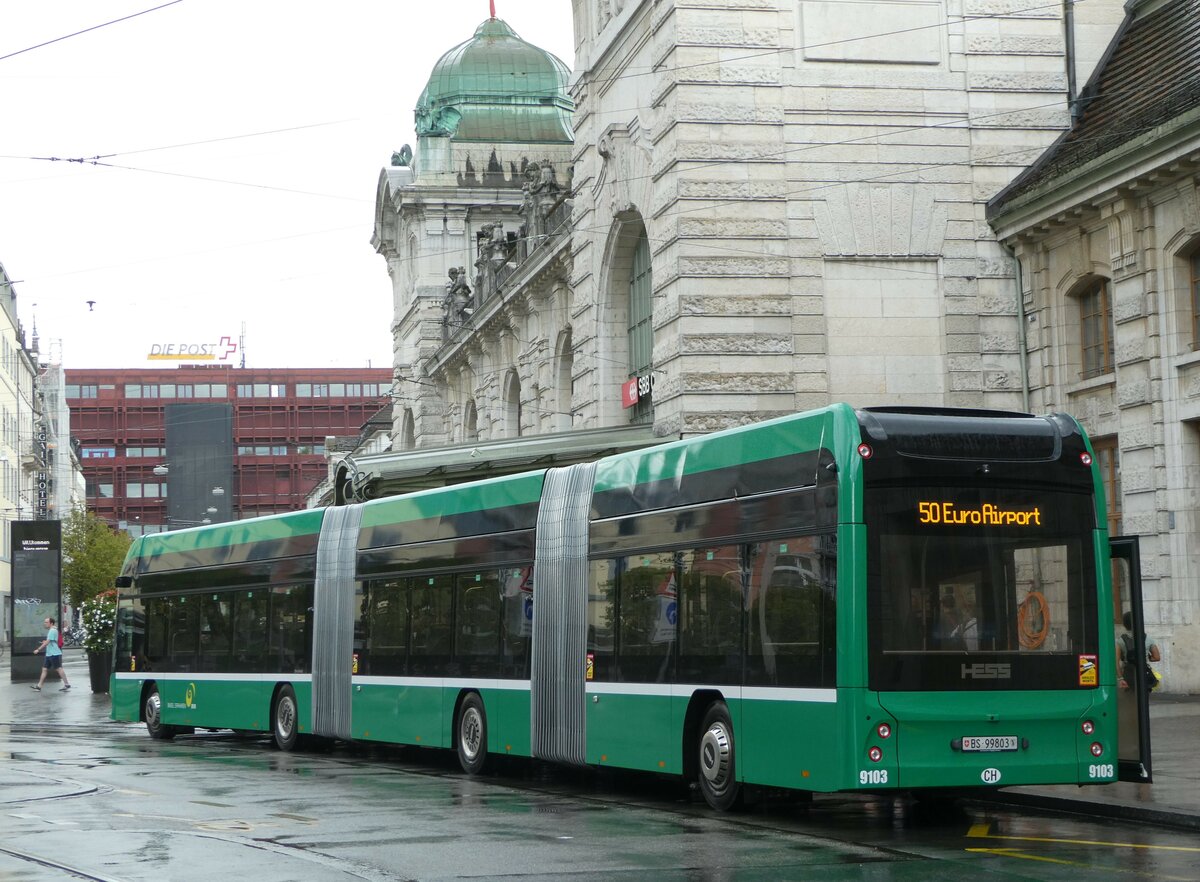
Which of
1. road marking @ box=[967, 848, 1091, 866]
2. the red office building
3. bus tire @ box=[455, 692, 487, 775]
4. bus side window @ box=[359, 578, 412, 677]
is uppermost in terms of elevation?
the red office building

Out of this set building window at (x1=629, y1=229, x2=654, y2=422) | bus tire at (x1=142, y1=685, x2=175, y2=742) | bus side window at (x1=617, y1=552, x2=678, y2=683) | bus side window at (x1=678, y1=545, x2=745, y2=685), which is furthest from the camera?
building window at (x1=629, y1=229, x2=654, y2=422)

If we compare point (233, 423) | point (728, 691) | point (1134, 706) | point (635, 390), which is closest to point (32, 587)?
point (635, 390)

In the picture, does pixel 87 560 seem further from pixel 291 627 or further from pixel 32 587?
pixel 291 627

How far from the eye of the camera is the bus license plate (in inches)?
500

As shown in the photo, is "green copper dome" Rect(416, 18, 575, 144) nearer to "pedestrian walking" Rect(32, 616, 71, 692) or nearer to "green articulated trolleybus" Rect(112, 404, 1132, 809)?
"pedestrian walking" Rect(32, 616, 71, 692)

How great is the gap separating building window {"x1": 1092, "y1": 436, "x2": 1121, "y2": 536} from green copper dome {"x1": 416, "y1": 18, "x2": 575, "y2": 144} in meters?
41.4

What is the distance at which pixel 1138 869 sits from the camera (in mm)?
10586

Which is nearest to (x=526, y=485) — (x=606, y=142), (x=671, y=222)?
(x=671, y=222)

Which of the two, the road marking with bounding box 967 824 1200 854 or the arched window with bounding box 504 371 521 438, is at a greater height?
the arched window with bounding box 504 371 521 438

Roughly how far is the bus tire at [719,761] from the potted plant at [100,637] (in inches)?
1081

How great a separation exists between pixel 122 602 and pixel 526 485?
11.8 meters

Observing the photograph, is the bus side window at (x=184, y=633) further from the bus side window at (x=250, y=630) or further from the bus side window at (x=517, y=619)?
the bus side window at (x=517, y=619)

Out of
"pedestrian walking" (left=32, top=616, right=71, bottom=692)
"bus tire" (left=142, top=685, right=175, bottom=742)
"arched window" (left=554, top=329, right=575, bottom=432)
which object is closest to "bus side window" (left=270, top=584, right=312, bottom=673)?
"bus tire" (left=142, top=685, right=175, bottom=742)

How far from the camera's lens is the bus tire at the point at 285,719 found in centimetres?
2278
